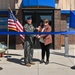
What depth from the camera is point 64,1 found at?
56.7 ft

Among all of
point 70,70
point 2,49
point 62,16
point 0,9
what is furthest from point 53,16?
point 70,70

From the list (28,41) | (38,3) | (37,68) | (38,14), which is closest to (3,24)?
(38,14)

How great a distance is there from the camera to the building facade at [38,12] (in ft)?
51.3

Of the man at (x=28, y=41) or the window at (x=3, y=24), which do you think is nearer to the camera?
the man at (x=28, y=41)

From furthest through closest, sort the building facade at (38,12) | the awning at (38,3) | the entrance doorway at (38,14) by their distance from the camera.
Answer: the entrance doorway at (38,14) → the building facade at (38,12) → the awning at (38,3)

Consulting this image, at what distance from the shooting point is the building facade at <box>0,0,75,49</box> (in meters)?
15.6

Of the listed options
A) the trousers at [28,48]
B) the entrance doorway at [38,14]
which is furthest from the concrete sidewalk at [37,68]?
the entrance doorway at [38,14]

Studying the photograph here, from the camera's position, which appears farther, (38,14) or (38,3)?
(38,14)

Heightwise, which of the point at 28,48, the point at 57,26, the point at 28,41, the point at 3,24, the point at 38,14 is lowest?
the point at 28,48

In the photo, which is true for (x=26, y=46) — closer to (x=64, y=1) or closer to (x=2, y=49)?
(x=2, y=49)

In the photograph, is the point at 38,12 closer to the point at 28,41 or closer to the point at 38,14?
the point at 38,14

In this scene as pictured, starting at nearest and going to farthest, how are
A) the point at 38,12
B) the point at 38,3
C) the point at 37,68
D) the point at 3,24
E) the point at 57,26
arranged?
1. the point at 37,68
2. the point at 38,3
3. the point at 57,26
4. the point at 38,12
5. the point at 3,24

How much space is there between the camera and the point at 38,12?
16516 mm

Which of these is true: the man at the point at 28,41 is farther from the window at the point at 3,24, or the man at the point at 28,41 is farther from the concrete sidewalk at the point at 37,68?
the window at the point at 3,24
